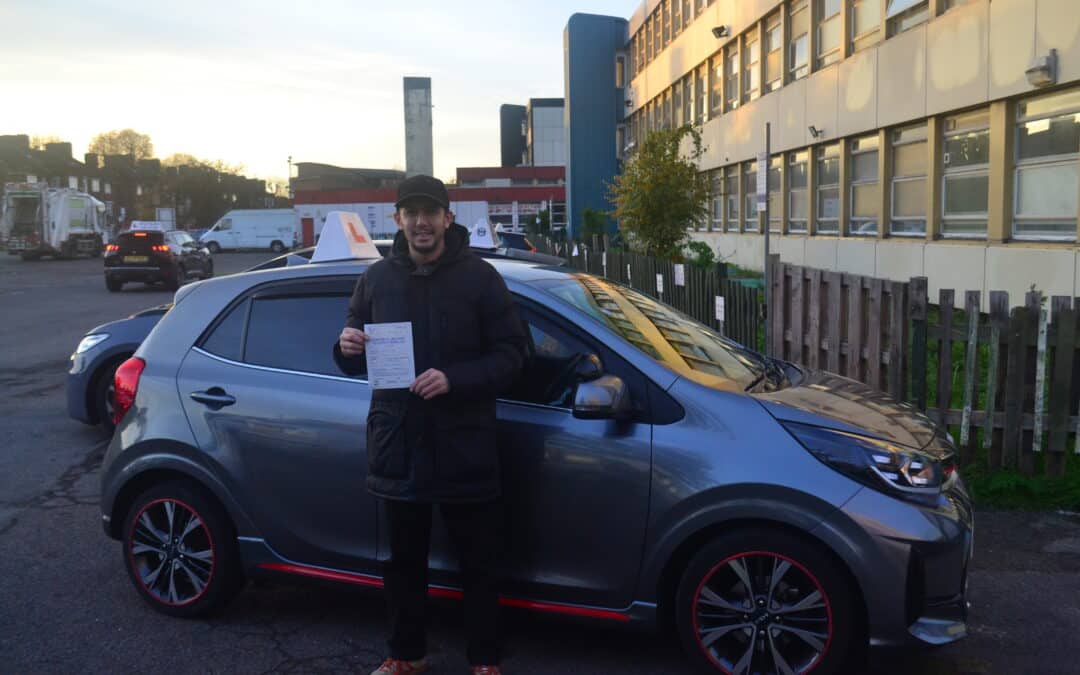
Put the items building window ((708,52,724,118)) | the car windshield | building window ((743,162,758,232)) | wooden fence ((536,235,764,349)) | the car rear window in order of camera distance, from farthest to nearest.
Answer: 1. building window ((708,52,724,118))
2. building window ((743,162,758,232))
3. the car rear window
4. wooden fence ((536,235,764,349))
5. the car windshield

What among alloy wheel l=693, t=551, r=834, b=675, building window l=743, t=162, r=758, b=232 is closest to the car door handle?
alloy wheel l=693, t=551, r=834, b=675

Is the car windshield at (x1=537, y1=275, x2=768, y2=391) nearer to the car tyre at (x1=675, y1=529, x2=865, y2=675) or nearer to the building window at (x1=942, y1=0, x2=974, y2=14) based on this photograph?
the car tyre at (x1=675, y1=529, x2=865, y2=675)

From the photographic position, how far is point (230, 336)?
4695 mm

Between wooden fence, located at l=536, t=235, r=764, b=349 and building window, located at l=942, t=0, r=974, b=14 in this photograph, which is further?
building window, located at l=942, t=0, r=974, b=14

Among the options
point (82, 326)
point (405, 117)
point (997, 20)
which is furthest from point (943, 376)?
point (405, 117)

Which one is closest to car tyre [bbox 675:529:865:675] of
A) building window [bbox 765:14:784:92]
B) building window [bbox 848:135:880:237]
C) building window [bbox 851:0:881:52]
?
building window [bbox 848:135:880:237]

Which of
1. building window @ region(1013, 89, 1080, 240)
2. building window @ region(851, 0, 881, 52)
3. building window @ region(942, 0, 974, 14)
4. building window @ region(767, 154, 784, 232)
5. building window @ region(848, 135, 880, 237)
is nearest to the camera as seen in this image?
building window @ region(1013, 89, 1080, 240)

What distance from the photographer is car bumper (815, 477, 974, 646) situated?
3.63 m

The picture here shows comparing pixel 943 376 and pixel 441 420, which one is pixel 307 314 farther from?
pixel 943 376

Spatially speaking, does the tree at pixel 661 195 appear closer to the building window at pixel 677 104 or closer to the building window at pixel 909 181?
the building window at pixel 909 181

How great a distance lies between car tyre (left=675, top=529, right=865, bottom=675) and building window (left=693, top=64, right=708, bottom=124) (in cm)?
2952

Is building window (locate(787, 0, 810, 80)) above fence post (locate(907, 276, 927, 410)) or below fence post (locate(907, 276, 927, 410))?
above

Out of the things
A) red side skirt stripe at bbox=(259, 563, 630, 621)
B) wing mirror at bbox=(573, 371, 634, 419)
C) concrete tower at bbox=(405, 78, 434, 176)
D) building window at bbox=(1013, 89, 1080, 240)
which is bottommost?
red side skirt stripe at bbox=(259, 563, 630, 621)

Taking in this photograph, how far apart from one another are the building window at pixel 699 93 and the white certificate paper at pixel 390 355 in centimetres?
2957
